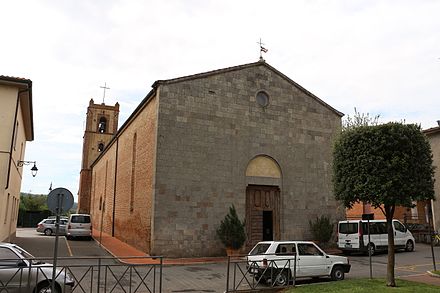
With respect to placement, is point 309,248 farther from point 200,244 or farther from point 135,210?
point 135,210

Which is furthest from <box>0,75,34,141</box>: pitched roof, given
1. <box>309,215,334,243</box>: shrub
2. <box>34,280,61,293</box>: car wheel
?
<box>309,215,334,243</box>: shrub

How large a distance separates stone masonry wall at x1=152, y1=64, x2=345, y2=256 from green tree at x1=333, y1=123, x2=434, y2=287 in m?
7.84

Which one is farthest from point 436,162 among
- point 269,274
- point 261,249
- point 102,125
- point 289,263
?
point 102,125

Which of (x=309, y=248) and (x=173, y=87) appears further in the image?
(x=173, y=87)

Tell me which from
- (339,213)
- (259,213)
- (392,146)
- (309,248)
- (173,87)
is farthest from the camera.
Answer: (339,213)

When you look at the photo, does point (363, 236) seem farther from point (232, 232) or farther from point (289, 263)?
point (289, 263)

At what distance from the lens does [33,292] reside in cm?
839

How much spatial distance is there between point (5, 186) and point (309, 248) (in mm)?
12093

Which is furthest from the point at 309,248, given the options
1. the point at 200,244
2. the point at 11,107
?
the point at 11,107

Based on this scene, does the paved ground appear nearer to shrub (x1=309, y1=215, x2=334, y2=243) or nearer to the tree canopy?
shrub (x1=309, y1=215, x2=334, y2=243)

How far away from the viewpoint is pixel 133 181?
22.5 meters

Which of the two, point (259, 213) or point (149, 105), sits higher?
point (149, 105)

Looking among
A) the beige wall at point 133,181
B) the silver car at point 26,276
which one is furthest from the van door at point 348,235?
the silver car at point 26,276

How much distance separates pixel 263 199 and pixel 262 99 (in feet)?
18.7
